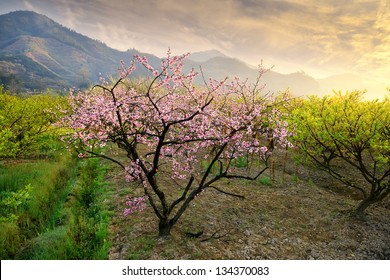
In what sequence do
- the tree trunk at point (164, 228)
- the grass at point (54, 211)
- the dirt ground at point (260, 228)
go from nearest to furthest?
1. the dirt ground at point (260, 228)
2. the grass at point (54, 211)
3. the tree trunk at point (164, 228)

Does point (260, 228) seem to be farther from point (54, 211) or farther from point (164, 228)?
point (54, 211)

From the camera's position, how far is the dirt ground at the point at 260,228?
9.05 metres

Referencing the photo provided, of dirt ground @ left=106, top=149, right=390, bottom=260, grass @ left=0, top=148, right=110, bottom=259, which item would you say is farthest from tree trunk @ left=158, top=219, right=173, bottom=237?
grass @ left=0, top=148, right=110, bottom=259

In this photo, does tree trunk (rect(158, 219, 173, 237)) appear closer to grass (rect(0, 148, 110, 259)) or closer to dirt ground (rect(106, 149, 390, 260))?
dirt ground (rect(106, 149, 390, 260))

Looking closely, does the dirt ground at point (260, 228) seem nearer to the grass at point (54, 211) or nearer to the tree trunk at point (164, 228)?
the tree trunk at point (164, 228)

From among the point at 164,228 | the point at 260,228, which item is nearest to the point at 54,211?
the point at 164,228

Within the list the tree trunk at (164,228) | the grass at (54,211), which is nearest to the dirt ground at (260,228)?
the tree trunk at (164,228)

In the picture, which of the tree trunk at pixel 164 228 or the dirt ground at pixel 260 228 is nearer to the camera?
the dirt ground at pixel 260 228

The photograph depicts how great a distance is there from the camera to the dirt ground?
356 inches

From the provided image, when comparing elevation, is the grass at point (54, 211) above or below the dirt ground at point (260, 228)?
Answer: below

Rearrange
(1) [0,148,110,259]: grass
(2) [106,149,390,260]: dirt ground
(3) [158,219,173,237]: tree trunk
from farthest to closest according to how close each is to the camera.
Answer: (3) [158,219,173,237]: tree trunk → (1) [0,148,110,259]: grass → (2) [106,149,390,260]: dirt ground

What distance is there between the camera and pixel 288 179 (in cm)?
1733

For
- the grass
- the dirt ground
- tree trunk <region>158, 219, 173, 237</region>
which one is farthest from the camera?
tree trunk <region>158, 219, 173, 237</region>
